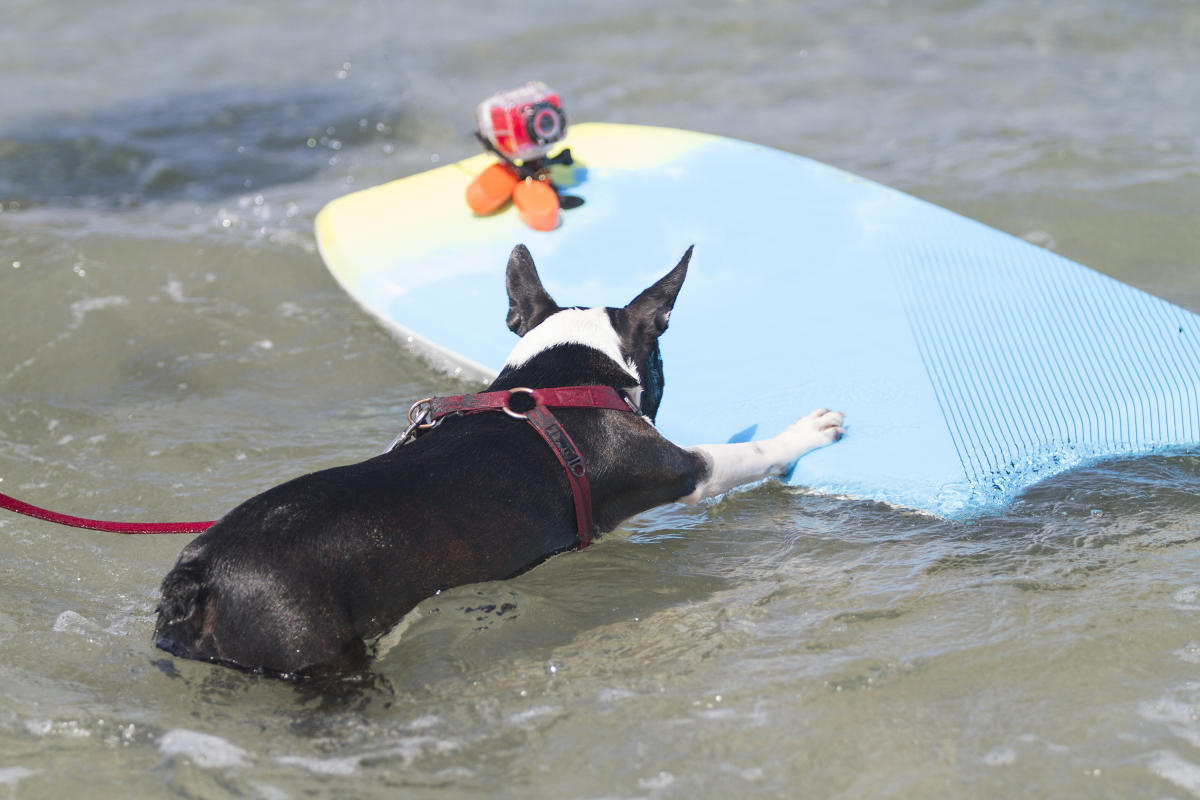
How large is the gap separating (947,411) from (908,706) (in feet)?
6.00

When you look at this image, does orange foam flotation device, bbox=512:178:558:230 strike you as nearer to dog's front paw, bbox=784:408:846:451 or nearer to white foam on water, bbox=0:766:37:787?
dog's front paw, bbox=784:408:846:451

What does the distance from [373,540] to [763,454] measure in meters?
1.68

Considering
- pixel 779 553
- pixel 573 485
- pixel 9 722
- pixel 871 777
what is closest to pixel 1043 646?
pixel 871 777

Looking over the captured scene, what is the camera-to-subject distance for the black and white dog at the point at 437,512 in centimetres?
266

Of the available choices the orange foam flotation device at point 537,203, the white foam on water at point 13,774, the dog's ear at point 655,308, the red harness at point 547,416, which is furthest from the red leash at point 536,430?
the orange foam flotation device at point 537,203

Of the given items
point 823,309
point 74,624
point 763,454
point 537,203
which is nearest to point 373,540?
point 74,624

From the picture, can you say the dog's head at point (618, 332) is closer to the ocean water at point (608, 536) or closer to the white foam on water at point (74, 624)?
the ocean water at point (608, 536)

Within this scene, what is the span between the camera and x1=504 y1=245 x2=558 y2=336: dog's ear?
401 centimetres

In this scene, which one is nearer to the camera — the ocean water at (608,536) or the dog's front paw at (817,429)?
the ocean water at (608,536)

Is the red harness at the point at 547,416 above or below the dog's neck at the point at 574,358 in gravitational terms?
below

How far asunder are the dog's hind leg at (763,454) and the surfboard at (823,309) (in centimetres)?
6

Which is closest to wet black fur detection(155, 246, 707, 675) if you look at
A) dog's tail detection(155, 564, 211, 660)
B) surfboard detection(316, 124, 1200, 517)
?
dog's tail detection(155, 564, 211, 660)

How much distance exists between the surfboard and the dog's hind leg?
57 mm

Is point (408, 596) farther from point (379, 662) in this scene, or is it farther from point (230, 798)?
point (230, 798)
